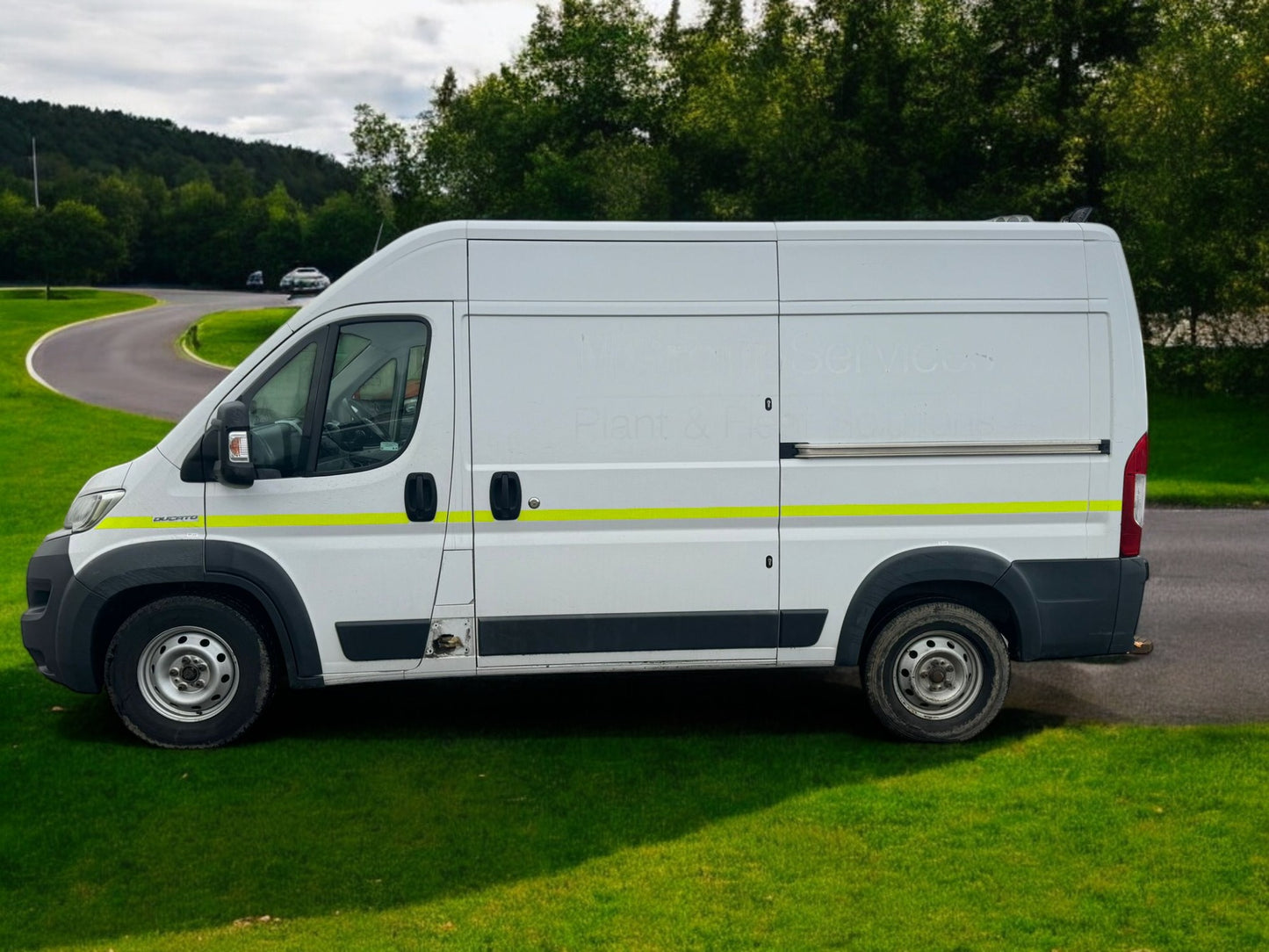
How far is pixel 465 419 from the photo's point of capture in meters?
7.26

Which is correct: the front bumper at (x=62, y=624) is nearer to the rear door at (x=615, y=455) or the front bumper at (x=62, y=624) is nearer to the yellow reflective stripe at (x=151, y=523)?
the yellow reflective stripe at (x=151, y=523)

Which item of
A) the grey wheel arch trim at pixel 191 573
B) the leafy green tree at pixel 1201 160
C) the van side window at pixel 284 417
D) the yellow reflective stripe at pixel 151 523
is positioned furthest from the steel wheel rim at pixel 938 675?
the leafy green tree at pixel 1201 160

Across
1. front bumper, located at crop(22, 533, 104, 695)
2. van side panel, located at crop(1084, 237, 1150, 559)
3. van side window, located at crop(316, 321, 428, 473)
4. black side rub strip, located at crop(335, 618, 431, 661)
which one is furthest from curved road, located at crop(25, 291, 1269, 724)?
front bumper, located at crop(22, 533, 104, 695)

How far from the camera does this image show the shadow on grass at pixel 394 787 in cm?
577

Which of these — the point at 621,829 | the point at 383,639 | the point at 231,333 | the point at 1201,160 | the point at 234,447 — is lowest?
the point at 621,829

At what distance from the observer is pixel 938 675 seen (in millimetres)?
7672

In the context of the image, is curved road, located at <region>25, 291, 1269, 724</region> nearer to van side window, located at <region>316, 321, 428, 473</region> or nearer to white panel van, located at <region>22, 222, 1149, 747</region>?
white panel van, located at <region>22, 222, 1149, 747</region>

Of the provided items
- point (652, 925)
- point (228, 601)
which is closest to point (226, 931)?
point (652, 925)

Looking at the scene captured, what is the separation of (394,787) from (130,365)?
41268 mm

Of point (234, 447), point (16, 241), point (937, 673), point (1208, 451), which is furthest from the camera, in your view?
point (16, 241)

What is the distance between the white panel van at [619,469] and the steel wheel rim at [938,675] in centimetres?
34

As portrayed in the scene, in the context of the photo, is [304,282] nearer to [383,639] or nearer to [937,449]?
[383,639]

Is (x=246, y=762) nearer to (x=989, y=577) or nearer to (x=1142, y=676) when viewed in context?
(x=989, y=577)

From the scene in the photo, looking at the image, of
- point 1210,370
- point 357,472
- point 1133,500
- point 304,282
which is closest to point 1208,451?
point 1210,370
